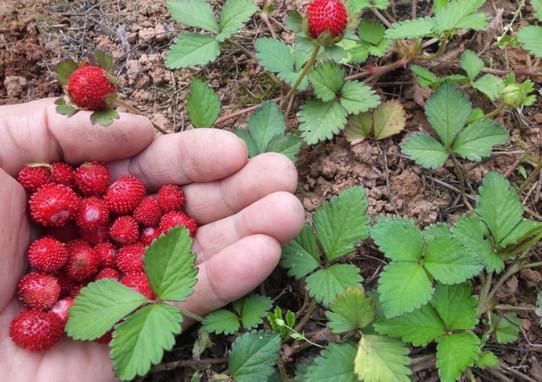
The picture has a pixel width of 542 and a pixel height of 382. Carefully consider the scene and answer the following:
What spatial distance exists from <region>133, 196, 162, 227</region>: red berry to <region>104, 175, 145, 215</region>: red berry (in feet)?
0.08

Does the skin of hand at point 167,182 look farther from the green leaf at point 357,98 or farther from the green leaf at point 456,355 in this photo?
the green leaf at point 456,355

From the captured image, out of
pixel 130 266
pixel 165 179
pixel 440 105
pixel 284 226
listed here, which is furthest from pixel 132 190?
pixel 440 105

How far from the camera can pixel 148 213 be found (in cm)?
213

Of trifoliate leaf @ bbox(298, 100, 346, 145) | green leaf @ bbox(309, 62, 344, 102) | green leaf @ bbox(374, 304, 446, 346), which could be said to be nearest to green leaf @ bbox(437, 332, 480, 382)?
green leaf @ bbox(374, 304, 446, 346)

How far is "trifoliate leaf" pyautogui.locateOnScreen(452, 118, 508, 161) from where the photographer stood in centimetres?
214

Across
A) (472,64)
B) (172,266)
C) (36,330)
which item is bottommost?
(36,330)

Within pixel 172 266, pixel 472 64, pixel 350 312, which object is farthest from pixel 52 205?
pixel 472 64

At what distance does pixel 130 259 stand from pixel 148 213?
0.56 feet

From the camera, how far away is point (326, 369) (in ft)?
5.91

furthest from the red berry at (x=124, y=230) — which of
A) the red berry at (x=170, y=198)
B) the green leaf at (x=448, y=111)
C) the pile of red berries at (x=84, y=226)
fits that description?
the green leaf at (x=448, y=111)

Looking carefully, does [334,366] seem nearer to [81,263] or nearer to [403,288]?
[403,288]

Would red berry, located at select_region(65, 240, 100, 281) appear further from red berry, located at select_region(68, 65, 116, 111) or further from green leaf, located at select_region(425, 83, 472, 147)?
green leaf, located at select_region(425, 83, 472, 147)

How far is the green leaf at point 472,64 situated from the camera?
2320 millimetres

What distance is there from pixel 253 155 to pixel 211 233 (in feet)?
1.11
